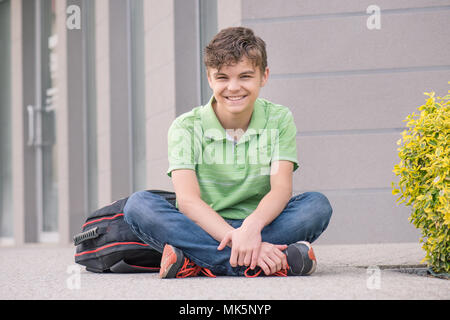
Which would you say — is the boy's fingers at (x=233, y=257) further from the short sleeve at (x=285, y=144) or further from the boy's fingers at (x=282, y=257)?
the short sleeve at (x=285, y=144)

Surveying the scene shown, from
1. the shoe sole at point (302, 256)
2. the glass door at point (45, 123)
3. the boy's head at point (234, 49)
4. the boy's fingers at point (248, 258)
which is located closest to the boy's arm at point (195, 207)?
the boy's fingers at point (248, 258)

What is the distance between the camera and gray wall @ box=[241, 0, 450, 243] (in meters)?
4.85

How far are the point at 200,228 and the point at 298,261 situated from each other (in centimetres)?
45

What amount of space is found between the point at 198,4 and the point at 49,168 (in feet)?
13.5

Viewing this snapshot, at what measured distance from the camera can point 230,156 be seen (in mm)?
2846

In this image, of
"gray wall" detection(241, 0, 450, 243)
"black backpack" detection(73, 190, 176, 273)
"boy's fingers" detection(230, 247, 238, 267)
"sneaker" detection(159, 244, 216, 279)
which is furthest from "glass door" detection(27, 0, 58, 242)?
"boy's fingers" detection(230, 247, 238, 267)

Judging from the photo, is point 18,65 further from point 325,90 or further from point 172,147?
point 172,147

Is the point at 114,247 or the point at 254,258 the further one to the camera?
the point at 114,247

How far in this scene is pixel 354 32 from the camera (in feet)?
16.1

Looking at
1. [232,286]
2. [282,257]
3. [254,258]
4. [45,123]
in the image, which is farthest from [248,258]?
[45,123]

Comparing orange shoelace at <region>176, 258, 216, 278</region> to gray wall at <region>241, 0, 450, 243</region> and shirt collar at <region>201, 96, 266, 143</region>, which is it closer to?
shirt collar at <region>201, 96, 266, 143</region>

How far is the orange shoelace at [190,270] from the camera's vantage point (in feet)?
8.65

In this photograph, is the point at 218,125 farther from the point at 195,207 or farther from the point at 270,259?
the point at 270,259

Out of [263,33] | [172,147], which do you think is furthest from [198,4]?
[172,147]
